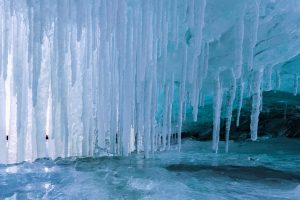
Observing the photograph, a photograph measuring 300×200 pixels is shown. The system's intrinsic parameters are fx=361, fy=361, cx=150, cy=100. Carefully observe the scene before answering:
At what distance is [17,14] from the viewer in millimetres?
7996

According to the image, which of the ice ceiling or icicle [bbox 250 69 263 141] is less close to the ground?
the ice ceiling

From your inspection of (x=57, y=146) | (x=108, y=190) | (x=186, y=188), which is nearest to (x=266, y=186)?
(x=186, y=188)

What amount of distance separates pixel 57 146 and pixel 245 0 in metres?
7.71

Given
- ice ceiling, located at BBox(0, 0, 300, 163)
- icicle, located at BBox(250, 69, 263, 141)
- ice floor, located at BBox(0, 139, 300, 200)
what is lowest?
ice floor, located at BBox(0, 139, 300, 200)

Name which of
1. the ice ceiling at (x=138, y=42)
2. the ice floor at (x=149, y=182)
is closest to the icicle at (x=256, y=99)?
the ice ceiling at (x=138, y=42)

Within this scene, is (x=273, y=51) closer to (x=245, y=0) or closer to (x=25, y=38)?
(x=245, y=0)

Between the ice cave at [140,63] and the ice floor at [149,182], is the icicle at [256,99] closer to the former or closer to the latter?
the ice cave at [140,63]

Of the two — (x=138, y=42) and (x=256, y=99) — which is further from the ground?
(x=138, y=42)

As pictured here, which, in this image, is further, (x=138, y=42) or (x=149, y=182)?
(x=138, y=42)

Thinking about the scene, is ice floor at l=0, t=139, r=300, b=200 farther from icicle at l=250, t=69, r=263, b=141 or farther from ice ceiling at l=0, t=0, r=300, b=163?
icicle at l=250, t=69, r=263, b=141

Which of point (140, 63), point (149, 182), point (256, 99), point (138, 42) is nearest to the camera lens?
point (149, 182)

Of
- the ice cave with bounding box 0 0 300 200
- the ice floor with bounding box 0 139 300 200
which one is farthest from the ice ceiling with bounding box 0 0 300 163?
the ice floor with bounding box 0 139 300 200

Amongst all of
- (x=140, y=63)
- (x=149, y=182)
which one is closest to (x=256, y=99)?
(x=140, y=63)

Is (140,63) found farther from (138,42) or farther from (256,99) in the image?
(256,99)
